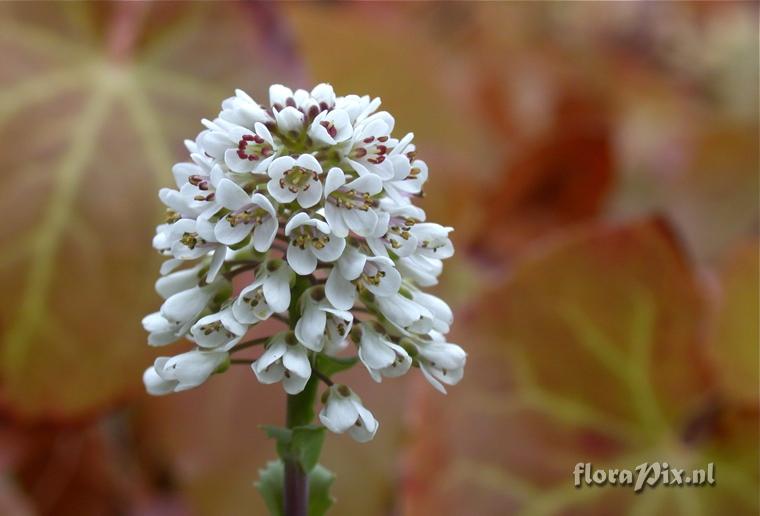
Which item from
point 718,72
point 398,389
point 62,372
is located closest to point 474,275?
point 398,389

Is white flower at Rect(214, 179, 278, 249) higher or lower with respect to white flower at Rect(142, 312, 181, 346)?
higher

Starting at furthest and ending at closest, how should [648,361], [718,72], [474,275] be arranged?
[718,72] < [474,275] < [648,361]

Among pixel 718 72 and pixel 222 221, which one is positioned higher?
pixel 718 72

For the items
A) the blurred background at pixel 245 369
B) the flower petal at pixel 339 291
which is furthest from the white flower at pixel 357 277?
the blurred background at pixel 245 369

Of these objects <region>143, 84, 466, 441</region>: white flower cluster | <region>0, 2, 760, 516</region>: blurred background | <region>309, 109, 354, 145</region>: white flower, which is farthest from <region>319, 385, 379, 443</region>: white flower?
<region>0, 2, 760, 516</region>: blurred background

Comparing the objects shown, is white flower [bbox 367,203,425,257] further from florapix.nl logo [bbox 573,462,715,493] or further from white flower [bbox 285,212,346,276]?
florapix.nl logo [bbox 573,462,715,493]

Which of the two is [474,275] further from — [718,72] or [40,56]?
[718,72]

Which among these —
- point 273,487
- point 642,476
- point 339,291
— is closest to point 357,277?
point 339,291

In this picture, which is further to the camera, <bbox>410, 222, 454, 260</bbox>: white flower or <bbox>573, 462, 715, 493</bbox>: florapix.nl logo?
<bbox>573, 462, 715, 493</bbox>: florapix.nl logo

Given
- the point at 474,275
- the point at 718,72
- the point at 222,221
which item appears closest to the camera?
the point at 222,221
